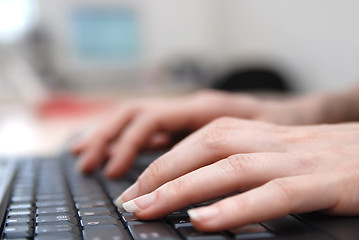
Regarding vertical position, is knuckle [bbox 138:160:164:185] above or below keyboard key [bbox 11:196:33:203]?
below

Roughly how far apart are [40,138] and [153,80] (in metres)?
1.80

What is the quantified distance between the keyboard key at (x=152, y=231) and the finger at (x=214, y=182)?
0.01 m

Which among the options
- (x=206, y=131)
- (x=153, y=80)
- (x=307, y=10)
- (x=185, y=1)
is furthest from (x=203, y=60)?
(x=206, y=131)

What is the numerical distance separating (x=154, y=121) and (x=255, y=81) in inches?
77.5

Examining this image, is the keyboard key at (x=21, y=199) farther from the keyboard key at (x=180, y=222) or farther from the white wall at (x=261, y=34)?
the white wall at (x=261, y=34)

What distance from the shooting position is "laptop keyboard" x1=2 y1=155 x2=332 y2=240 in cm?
33

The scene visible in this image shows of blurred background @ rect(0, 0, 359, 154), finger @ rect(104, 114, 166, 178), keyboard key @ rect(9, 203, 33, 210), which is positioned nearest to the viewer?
keyboard key @ rect(9, 203, 33, 210)

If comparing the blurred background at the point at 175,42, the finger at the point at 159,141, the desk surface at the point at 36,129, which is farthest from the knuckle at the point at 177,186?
the blurred background at the point at 175,42

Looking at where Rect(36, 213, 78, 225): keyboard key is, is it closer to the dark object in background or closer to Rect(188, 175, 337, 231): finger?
Rect(188, 175, 337, 231): finger

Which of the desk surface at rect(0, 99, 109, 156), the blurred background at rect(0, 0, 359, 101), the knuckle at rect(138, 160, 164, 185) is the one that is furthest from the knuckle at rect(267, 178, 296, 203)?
the blurred background at rect(0, 0, 359, 101)

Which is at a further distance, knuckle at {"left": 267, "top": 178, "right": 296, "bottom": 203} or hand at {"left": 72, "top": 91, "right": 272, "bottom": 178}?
hand at {"left": 72, "top": 91, "right": 272, "bottom": 178}

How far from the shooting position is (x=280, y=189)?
0.34 m

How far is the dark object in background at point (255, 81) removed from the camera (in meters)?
2.59

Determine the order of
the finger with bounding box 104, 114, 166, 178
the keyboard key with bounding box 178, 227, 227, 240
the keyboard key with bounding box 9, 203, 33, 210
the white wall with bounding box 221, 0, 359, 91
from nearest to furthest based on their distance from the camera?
the keyboard key with bounding box 178, 227, 227, 240 → the keyboard key with bounding box 9, 203, 33, 210 → the finger with bounding box 104, 114, 166, 178 → the white wall with bounding box 221, 0, 359, 91
